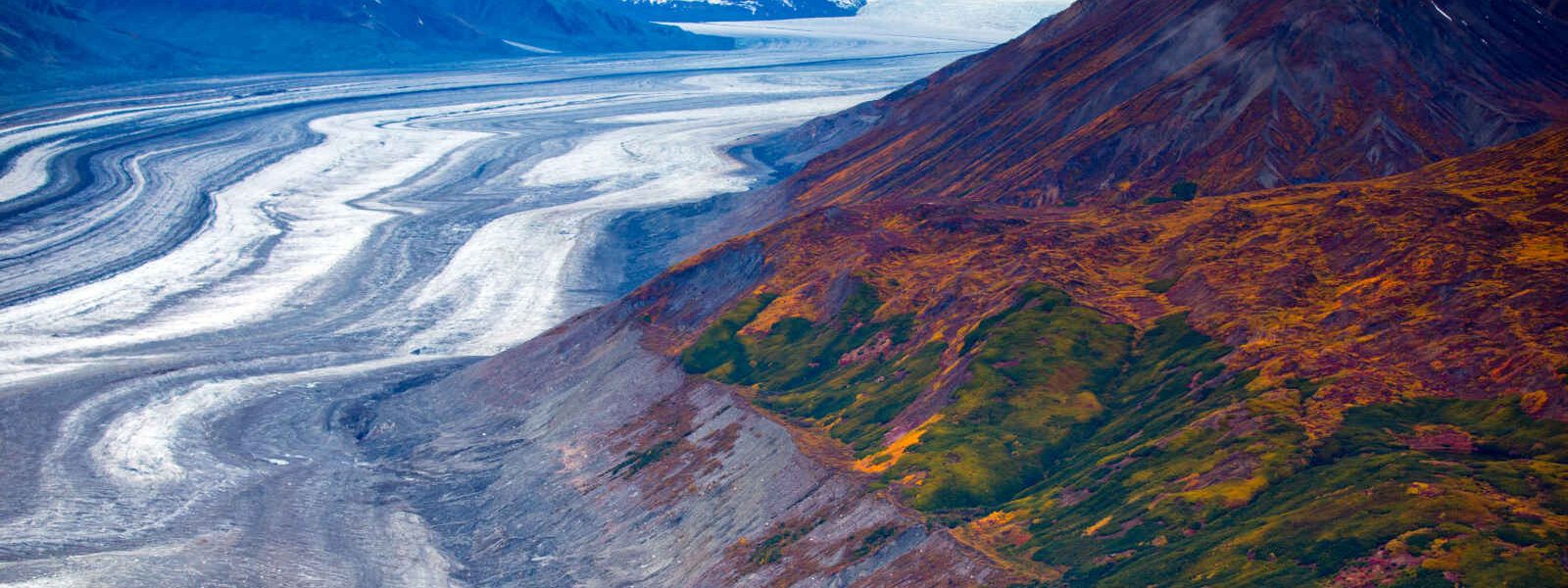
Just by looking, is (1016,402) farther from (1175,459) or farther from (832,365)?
(832,365)

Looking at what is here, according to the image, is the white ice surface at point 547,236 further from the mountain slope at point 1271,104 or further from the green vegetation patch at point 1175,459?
the green vegetation patch at point 1175,459

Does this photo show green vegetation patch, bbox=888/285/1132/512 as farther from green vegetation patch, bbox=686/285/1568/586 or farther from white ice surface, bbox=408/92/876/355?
white ice surface, bbox=408/92/876/355

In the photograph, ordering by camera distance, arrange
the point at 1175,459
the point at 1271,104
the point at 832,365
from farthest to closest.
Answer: the point at 1271,104, the point at 832,365, the point at 1175,459

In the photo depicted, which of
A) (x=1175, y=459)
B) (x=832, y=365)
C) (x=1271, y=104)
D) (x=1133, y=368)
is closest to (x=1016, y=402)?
(x=1133, y=368)

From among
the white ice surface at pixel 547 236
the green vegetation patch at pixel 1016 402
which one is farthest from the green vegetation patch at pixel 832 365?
the white ice surface at pixel 547 236

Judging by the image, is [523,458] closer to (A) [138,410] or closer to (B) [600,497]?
(B) [600,497]

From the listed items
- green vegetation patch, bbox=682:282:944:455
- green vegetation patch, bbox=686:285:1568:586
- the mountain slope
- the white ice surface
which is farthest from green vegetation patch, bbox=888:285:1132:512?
the white ice surface
